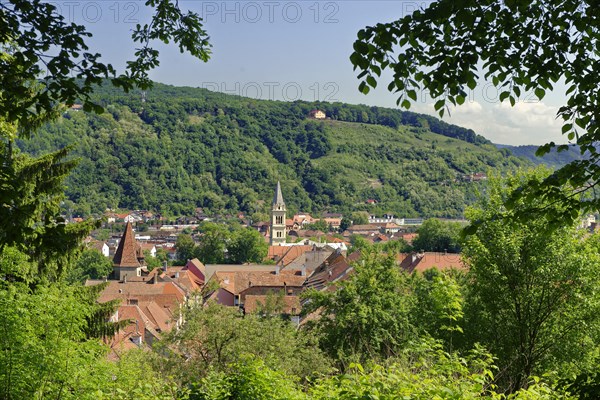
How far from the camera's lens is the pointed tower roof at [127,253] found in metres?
55.1

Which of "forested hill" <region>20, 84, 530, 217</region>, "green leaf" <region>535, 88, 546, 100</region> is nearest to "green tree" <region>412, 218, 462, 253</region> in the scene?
"green leaf" <region>535, 88, 546, 100</region>

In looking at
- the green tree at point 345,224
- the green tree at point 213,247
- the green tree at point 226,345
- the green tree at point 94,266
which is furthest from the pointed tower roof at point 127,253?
the green tree at point 345,224

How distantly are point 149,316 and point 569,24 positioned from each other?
32933 millimetres

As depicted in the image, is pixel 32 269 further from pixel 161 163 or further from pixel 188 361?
pixel 161 163

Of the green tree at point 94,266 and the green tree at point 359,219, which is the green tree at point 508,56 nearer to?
the green tree at point 94,266

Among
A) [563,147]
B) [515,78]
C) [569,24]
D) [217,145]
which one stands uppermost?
[217,145]

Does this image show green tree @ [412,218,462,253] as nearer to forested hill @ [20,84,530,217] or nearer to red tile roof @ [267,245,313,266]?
red tile roof @ [267,245,313,266]

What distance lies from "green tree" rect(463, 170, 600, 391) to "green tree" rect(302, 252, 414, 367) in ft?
16.2

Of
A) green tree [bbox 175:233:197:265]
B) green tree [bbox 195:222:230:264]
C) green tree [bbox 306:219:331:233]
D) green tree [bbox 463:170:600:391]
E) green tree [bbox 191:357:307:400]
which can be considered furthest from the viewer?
green tree [bbox 306:219:331:233]

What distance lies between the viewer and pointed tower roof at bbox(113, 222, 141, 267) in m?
55.1

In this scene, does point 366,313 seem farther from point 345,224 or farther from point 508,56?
point 345,224

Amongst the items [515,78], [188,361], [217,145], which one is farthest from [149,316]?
[217,145]

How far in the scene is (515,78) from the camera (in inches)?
176

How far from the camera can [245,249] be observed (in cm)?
8719
